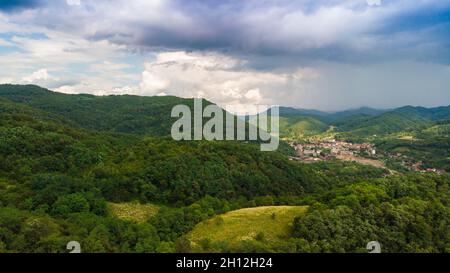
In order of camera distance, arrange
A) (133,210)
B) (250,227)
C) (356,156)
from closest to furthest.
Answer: (250,227), (133,210), (356,156)

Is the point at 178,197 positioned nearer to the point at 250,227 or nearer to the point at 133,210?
the point at 133,210

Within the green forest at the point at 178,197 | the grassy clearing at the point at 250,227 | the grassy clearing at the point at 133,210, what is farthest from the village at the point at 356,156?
the grassy clearing at the point at 250,227

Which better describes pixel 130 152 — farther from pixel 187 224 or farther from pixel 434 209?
pixel 434 209

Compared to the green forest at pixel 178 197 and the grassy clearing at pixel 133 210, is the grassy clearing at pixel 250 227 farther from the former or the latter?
the grassy clearing at pixel 133 210

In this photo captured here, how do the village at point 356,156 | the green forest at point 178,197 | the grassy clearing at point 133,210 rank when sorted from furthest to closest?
the village at point 356,156 < the grassy clearing at point 133,210 < the green forest at point 178,197

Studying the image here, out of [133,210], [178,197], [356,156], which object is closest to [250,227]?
[133,210]
